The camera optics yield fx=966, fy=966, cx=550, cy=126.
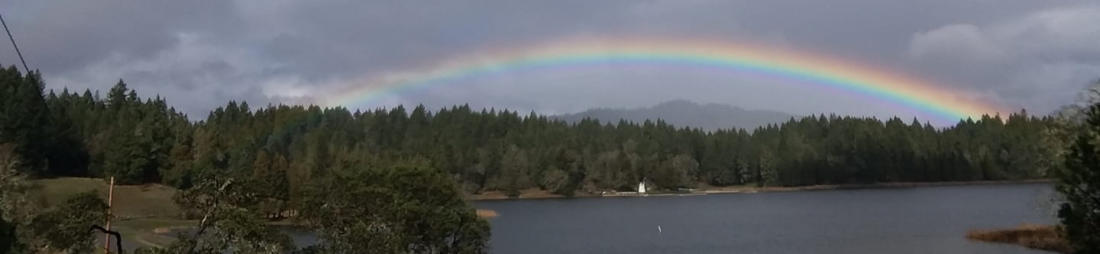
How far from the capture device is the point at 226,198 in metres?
24.2

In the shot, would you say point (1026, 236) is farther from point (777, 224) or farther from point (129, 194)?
point (129, 194)

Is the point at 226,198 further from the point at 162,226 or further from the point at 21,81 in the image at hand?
the point at 21,81

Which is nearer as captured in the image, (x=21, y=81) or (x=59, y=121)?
(x=59, y=121)

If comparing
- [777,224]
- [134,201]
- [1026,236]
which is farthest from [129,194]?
[1026,236]

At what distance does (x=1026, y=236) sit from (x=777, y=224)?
32.1m

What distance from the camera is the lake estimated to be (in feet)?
259

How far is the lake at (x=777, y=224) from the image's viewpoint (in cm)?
7900

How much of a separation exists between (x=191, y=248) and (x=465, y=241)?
2675 cm

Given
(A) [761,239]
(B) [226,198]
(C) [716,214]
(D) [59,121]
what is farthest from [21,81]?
(B) [226,198]

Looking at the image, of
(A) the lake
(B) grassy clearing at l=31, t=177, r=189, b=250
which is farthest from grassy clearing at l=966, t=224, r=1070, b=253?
(B) grassy clearing at l=31, t=177, r=189, b=250

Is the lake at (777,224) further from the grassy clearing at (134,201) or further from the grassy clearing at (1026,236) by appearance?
the grassy clearing at (134,201)

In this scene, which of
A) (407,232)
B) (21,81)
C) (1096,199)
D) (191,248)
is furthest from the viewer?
(21,81)

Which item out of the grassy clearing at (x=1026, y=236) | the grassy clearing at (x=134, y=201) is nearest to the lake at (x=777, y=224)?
the grassy clearing at (x=1026, y=236)

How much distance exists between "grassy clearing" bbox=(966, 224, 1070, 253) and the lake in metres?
1.46
